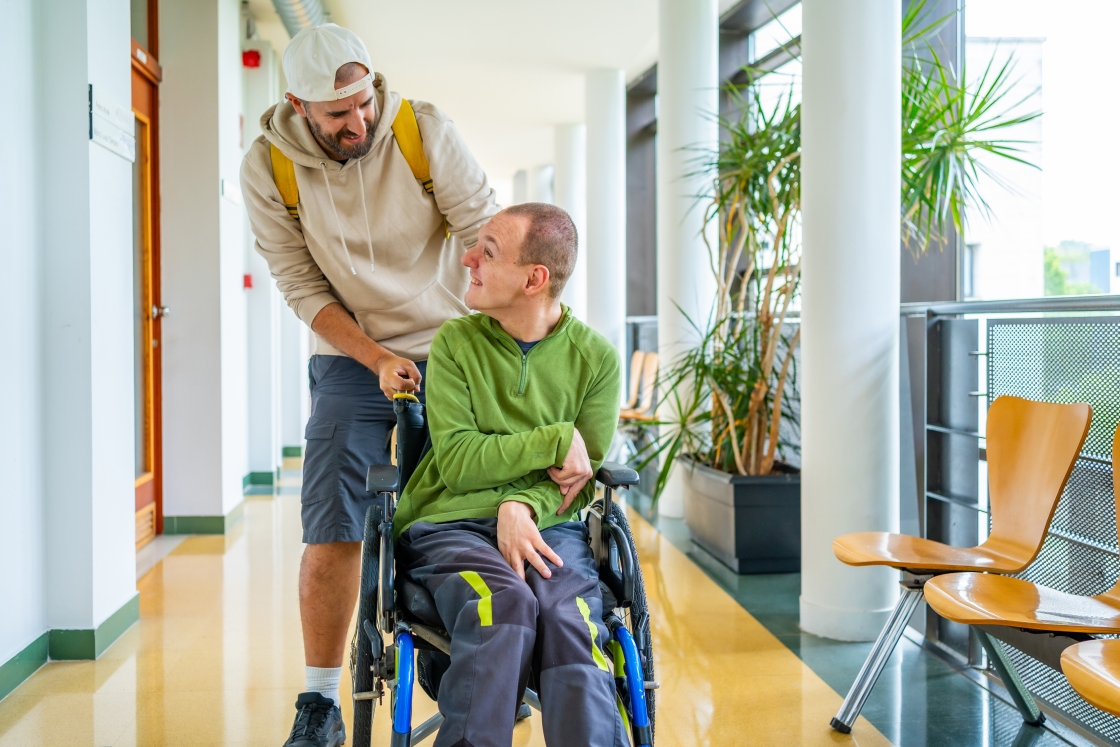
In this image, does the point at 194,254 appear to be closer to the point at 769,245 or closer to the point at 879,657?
the point at 769,245

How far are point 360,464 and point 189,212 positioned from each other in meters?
2.93

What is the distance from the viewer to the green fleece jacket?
1667 millimetres

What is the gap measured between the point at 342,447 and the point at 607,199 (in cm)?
621

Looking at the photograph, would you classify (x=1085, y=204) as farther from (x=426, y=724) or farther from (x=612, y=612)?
(x=426, y=724)

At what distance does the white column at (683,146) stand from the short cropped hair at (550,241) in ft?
11.0

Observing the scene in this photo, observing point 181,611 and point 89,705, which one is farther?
point 181,611

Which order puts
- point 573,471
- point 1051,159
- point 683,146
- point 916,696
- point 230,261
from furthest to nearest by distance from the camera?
point 683,146, point 230,261, point 1051,159, point 916,696, point 573,471

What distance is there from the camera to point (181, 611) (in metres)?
3.31

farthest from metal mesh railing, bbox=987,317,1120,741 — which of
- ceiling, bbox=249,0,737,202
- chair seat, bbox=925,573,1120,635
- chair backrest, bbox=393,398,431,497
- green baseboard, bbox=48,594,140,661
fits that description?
ceiling, bbox=249,0,737,202

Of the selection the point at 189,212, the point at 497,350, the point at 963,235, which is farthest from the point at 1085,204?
the point at 189,212

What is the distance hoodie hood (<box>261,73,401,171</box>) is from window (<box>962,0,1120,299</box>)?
1.95m

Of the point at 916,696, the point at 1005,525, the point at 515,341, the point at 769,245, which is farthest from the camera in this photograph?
the point at 769,245

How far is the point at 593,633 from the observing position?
1.46 metres

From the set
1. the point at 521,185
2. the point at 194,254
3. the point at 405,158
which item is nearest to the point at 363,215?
the point at 405,158
